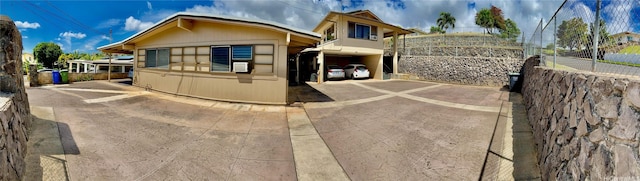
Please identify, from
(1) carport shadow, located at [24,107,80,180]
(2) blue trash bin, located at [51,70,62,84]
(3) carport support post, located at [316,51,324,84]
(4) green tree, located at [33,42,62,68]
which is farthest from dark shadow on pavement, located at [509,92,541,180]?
(4) green tree, located at [33,42,62,68]

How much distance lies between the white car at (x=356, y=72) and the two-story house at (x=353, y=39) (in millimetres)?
994

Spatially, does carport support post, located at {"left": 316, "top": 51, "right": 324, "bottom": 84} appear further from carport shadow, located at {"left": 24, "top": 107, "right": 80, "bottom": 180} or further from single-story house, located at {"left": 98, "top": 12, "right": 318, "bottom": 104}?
carport shadow, located at {"left": 24, "top": 107, "right": 80, "bottom": 180}

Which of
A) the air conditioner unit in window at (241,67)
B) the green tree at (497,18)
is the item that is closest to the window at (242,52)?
the air conditioner unit in window at (241,67)

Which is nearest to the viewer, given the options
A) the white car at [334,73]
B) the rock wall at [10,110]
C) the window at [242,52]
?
the rock wall at [10,110]

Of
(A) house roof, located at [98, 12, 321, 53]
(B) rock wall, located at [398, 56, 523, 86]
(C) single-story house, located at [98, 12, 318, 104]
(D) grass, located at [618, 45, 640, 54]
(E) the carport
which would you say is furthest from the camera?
(B) rock wall, located at [398, 56, 523, 86]

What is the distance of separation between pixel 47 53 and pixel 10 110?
190ft

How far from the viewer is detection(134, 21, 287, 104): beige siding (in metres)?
8.18

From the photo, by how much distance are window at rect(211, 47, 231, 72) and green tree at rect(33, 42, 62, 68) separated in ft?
176

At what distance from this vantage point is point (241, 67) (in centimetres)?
828

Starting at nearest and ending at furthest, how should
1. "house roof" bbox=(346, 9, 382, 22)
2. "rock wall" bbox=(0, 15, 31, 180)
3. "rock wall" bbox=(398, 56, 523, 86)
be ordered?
1. "rock wall" bbox=(0, 15, 31, 180)
2. "rock wall" bbox=(398, 56, 523, 86)
3. "house roof" bbox=(346, 9, 382, 22)

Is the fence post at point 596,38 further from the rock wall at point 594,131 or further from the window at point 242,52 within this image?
the window at point 242,52

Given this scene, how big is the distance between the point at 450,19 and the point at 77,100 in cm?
4685

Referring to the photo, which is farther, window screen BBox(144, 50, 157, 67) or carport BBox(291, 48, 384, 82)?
carport BBox(291, 48, 384, 82)

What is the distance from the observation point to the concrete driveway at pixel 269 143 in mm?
3439
